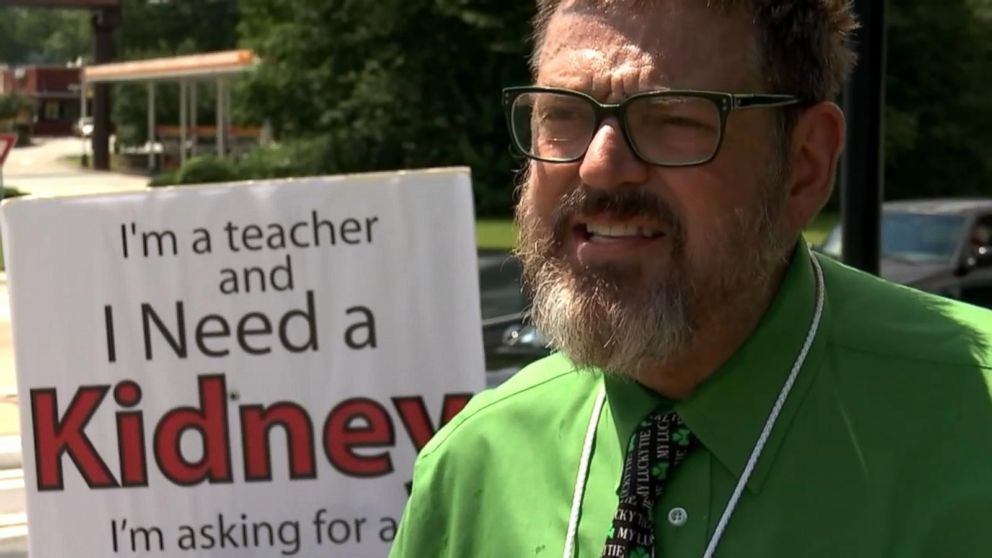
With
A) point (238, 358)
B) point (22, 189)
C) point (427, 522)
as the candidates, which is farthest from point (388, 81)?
point (427, 522)

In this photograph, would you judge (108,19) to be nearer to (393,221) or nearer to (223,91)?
(223,91)

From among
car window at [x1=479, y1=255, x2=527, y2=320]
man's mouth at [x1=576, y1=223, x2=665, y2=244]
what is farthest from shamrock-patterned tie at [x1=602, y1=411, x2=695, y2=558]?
car window at [x1=479, y1=255, x2=527, y2=320]

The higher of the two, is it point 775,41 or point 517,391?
point 775,41

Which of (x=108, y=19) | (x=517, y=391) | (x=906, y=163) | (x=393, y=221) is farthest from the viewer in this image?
(x=108, y=19)

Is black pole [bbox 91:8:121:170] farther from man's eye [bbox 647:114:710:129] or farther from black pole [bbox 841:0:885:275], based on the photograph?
man's eye [bbox 647:114:710:129]

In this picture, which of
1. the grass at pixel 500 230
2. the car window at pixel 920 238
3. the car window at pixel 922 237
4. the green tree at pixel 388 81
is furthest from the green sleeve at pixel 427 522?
the green tree at pixel 388 81

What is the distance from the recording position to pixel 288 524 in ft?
12.4

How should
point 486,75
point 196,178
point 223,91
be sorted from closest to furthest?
point 196,178 < point 486,75 < point 223,91

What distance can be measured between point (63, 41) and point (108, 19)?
6882cm

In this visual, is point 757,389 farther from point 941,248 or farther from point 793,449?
point 941,248

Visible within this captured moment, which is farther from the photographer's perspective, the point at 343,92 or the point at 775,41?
the point at 343,92

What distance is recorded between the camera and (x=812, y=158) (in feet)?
5.77

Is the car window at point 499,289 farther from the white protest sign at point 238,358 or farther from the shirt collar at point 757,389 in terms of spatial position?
the shirt collar at point 757,389

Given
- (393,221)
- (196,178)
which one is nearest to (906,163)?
(196,178)
